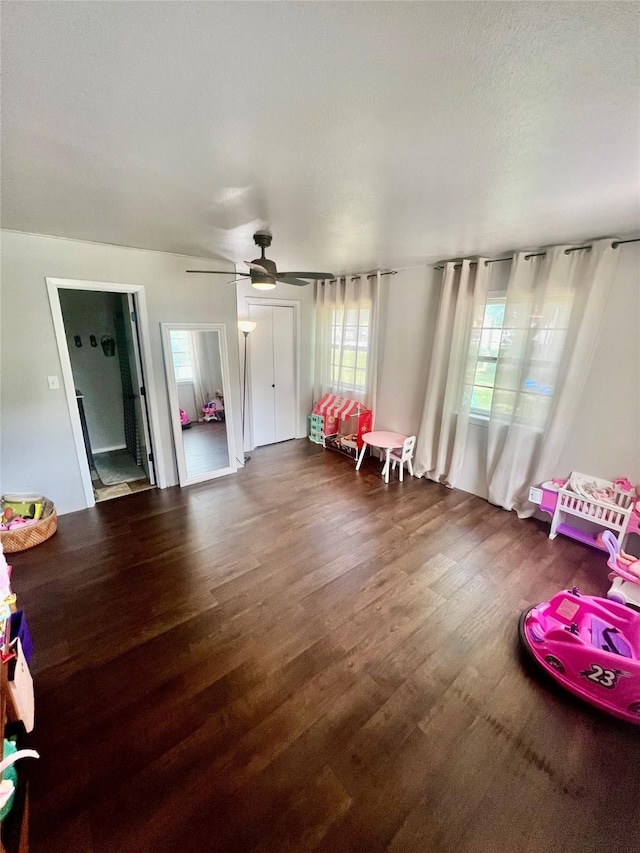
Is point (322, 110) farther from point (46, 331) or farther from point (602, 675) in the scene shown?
point (46, 331)

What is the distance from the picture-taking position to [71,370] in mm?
3094

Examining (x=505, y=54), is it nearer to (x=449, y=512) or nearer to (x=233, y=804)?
(x=233, y=804)

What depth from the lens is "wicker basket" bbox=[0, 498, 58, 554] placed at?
253 centimetres

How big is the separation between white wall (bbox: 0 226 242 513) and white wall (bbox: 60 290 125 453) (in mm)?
1319

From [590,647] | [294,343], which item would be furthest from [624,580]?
[294,343]

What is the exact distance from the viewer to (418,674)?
5.68 feet

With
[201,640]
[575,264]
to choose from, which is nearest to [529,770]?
[201,640]

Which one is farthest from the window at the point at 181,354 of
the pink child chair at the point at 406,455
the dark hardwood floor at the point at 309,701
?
the pink child chair at the point at 406,455

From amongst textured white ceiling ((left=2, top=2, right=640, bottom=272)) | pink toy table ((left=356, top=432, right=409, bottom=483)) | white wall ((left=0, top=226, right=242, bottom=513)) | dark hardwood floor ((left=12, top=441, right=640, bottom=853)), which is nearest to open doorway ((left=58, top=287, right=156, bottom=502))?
white wall ((left=0, top=226, right=242, bottom=513))

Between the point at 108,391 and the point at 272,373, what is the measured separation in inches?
92.4

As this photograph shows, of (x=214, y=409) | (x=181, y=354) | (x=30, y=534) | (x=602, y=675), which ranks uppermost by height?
(x=181, y=354)

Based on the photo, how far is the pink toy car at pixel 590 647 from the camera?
1.51m

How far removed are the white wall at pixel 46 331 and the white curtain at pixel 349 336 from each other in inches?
73.4

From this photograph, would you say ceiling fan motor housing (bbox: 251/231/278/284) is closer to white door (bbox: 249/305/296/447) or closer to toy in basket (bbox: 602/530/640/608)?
white door (bbox: 249/305/296/447)
